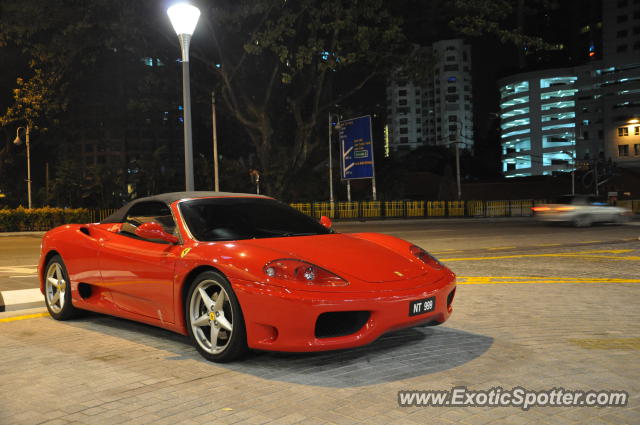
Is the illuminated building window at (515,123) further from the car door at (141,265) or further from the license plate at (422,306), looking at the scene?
the license plate at (422,306)

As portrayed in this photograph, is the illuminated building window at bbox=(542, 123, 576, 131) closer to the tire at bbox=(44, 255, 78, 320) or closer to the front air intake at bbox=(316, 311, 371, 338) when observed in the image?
the tire at bbox=(44, 255, 78, 320)

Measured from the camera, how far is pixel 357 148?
34125mm

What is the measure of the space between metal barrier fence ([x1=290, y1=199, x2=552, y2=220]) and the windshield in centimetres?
2987

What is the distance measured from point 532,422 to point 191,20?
846 centimetres

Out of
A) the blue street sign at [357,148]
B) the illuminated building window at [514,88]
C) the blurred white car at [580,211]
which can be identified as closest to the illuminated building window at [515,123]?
the illuminated building window at [514,88]

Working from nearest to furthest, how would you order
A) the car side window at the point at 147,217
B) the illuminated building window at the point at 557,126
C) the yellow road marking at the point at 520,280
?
the car side window at the point at 147,217
the yellow road marking at the point at 520,280
the illuminated building window at the point at 557,126

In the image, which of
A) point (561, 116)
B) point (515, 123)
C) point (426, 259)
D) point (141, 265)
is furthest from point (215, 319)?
point (515, 123)

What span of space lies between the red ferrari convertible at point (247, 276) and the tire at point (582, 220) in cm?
2236

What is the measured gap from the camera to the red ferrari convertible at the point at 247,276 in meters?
4.27

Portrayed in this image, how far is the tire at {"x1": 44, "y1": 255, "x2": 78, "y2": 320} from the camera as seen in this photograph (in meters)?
6.45

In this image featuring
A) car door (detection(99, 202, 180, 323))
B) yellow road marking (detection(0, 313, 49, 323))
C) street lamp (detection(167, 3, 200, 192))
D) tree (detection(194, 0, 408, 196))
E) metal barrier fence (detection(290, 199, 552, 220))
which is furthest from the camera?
metal barrier fence (detection(290, 199, 552, 220))

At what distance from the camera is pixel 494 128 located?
153125 mm

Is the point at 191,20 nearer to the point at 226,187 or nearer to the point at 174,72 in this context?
the point at 174,72

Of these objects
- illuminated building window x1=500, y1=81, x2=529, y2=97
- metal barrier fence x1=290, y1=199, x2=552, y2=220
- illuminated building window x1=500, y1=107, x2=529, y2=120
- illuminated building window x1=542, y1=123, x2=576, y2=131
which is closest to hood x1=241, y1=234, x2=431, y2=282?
metal barrier fence x1=290, y1=199, x2=552, y2=220
